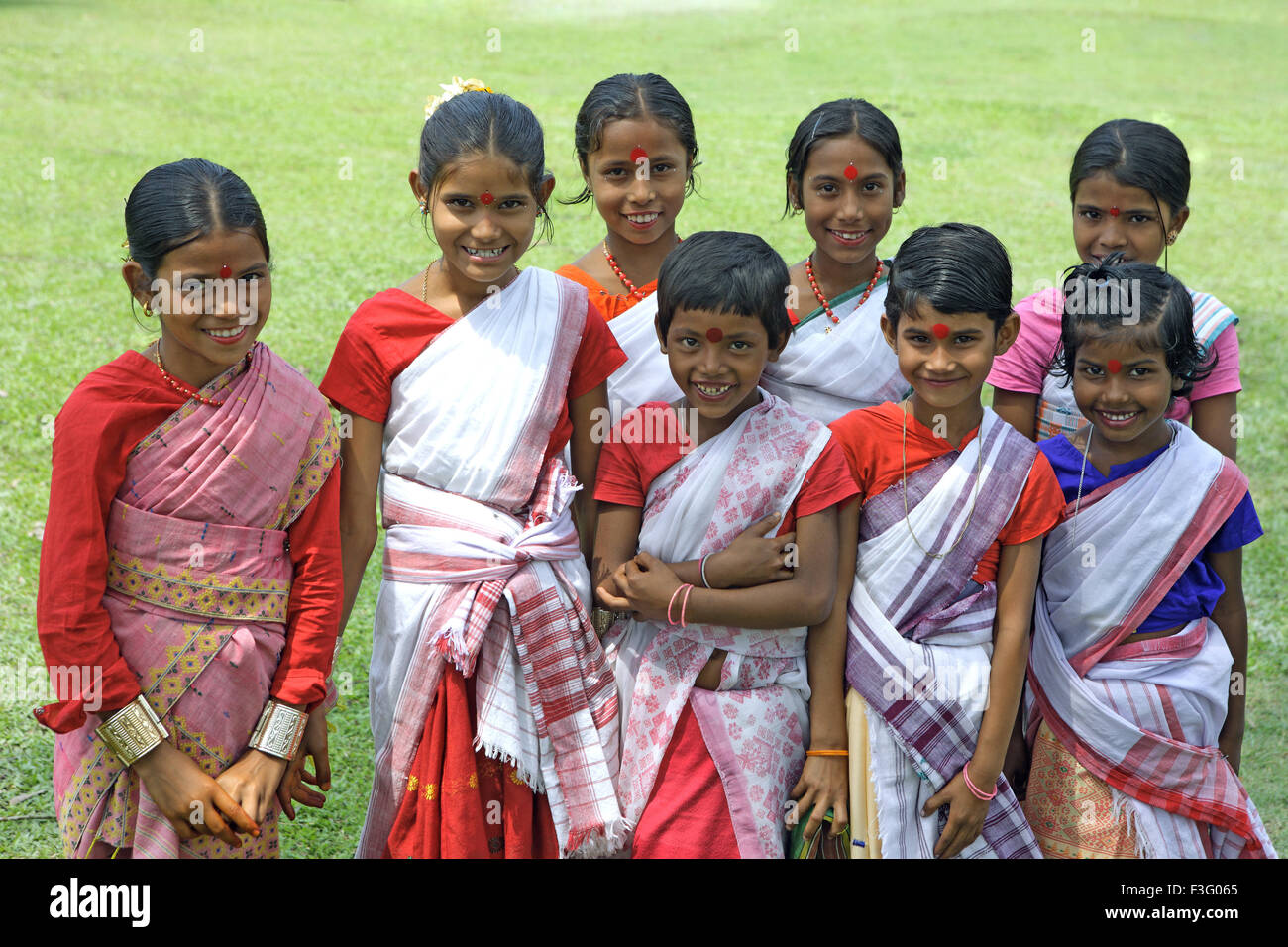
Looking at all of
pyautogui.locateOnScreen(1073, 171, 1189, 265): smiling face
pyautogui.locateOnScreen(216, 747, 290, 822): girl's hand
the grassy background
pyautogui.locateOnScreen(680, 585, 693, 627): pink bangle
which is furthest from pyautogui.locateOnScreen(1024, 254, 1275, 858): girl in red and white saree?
pyautogui.locateOnScreen(216, 747, 290, 822): girl's hand

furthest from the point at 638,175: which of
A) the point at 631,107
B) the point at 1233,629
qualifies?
the point at 1233,629

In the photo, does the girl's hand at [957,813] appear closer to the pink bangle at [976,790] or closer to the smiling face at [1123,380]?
the pink bangle at [976,790]

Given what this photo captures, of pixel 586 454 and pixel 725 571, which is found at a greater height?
pixel 586 454

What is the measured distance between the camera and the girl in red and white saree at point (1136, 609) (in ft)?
10.4

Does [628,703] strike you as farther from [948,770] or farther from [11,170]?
[11,170]

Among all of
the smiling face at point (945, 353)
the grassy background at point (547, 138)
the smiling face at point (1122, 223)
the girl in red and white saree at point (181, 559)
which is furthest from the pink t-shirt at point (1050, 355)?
the girl in red and white saree at point (181, 559)

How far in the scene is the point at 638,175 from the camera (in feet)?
11.8

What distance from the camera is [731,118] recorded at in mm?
13688

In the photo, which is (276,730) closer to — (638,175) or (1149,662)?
(638,175)

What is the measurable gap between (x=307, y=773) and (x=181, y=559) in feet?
1.99

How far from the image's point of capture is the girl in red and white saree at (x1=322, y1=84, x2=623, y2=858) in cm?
307

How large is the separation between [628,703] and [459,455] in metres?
0.73

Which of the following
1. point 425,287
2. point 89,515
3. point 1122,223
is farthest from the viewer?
point 1122,223
